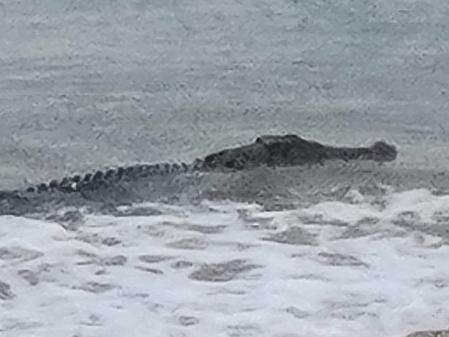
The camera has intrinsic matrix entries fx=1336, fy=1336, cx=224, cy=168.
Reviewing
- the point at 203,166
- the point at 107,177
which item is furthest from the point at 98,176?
the point at 203,166

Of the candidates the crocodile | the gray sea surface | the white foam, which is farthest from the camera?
the gray sea surface

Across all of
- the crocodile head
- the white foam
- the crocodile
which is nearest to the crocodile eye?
the crocodile

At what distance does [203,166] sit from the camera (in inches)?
168

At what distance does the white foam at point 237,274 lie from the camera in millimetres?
3094

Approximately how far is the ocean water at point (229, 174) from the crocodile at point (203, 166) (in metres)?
0.07

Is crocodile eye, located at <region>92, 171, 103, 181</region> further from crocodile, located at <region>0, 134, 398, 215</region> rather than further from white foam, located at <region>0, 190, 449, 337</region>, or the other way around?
white foam, located at <region>0, 190, 449, 337</region>

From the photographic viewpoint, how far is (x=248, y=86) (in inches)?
193

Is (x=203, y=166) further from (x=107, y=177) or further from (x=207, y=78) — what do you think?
(x=207, y=78)

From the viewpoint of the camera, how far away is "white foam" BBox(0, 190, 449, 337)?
10.2 feet

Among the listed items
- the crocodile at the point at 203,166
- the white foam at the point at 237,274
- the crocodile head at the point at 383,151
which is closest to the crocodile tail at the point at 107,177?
the crocodile at the point at 203,166

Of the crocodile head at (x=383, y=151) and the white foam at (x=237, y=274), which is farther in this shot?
the crocodile head at (x=383, y=151)

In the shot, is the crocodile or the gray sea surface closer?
the crocodile

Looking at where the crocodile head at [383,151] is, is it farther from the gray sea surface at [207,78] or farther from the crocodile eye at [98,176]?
the crocodile eye at [98,176]

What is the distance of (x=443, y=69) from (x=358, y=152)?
2.89 feet
